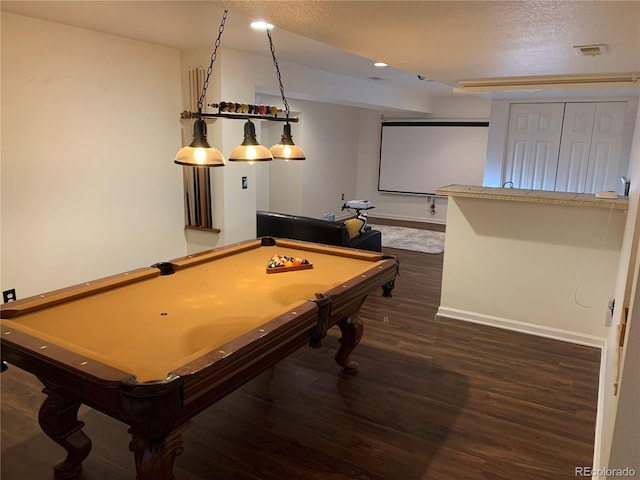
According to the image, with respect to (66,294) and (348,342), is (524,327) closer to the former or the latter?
(348,342)

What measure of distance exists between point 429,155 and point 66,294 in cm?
793

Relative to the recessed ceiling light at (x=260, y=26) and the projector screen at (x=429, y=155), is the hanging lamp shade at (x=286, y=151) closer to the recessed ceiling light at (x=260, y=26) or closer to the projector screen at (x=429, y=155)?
the recessed ceiling light at (x=260, y=26)

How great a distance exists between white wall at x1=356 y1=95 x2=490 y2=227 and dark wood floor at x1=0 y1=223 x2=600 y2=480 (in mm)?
5911

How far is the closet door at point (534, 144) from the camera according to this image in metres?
6.54

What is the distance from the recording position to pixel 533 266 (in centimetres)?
399

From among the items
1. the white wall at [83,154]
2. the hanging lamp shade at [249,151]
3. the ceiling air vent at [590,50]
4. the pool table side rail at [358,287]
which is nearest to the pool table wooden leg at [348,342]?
the pool table side rail at [358,287]

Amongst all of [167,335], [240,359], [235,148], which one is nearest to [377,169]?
[235,148]

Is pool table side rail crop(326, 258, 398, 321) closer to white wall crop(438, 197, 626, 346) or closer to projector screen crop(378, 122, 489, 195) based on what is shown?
white wall crop(438, 197, 626, 346)

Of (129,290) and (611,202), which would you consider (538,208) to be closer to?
(611,202)

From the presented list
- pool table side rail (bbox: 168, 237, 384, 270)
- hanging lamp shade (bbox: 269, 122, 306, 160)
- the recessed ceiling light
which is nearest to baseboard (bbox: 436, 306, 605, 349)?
pool table side rail (bbox: 168, 237, 384, 270)

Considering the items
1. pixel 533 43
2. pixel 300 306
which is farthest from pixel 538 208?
pixel 300 306

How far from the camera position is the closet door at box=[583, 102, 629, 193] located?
6180 mm

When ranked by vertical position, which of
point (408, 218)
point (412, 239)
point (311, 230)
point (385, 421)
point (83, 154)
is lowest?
point (385, 421)

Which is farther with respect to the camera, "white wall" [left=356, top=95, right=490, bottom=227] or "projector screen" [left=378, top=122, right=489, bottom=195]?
"white wall" [left=356, top=95, right=490, bottom=227]
